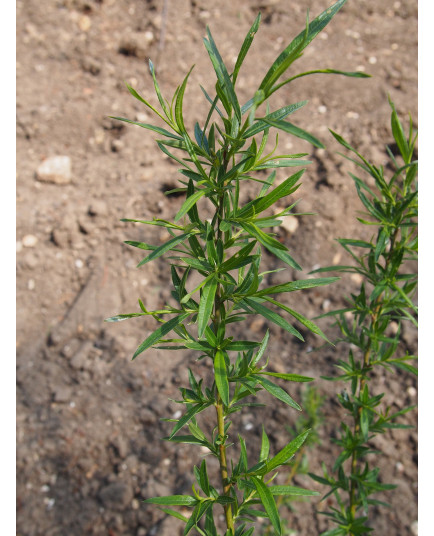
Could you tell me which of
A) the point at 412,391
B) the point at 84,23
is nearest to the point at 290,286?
the point at 412,391

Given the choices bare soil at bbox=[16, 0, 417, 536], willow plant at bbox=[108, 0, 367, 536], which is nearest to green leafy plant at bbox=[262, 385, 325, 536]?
bare soil at bbox=[16, 0, 417, 536]

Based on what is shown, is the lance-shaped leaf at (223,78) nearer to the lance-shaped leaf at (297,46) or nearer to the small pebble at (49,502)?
the lance-shaped leaf at (297,46)

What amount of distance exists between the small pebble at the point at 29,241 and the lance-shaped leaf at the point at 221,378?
2317 millimetres

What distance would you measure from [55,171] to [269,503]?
2699mm

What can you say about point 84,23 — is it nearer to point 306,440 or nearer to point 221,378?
point 306,440

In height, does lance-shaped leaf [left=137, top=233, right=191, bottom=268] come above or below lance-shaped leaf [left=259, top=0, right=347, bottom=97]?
below

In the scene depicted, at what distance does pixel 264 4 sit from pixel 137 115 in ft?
4.84

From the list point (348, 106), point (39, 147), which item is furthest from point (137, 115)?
point (348, 106)

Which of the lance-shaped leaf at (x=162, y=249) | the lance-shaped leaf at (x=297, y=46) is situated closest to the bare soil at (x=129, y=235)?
the lance-shaped leaf at (x=162, y=249)

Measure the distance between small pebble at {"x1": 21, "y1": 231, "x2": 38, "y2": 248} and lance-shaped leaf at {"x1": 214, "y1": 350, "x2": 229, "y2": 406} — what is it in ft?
7.60

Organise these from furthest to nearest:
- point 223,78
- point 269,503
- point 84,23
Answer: point 84,23
point 269,503
point 223,78

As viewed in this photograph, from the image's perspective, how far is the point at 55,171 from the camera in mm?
3057

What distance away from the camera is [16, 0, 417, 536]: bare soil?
212 centimetres

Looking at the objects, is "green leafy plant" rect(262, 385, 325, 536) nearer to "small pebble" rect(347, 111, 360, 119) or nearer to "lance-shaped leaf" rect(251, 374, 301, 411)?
"lance-shaped leaf" rect(251, 374, 301, 411)
